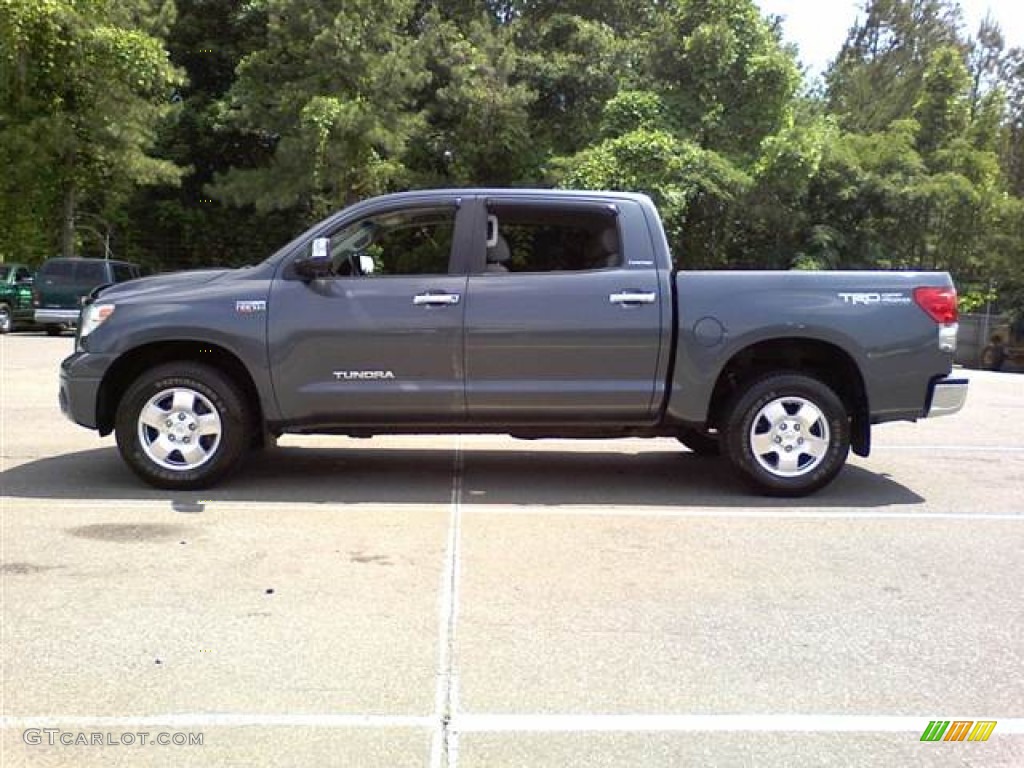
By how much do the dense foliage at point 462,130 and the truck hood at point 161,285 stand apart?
55.8 feet

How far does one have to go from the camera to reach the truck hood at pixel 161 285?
6.45 meters

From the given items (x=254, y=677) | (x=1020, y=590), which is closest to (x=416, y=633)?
(x=254, y=677)

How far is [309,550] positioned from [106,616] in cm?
123

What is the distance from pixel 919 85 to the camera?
3453 cm

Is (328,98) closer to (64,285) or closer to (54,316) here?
(64,285)

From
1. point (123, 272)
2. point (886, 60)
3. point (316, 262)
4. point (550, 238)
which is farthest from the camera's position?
point (886, 60)

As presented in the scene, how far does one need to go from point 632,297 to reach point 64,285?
63.5 ft

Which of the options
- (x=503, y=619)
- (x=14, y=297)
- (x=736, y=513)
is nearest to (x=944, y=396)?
(x=736, y=513)

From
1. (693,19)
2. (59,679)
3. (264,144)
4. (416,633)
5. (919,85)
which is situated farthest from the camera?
(919,85)

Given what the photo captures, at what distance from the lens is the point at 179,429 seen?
6395 millimetres

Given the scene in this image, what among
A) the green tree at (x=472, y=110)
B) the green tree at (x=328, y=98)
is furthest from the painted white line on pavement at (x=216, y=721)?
the green tree at (x=472, y=110)

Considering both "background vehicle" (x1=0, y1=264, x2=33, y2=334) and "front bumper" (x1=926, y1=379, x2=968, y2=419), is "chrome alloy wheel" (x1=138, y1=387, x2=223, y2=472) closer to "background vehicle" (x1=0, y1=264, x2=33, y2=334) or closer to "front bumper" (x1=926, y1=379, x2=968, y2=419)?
"front bumper" (x1=926, y1=379, x2=968, y2=419)

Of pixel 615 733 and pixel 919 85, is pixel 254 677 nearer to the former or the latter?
pixel 615 733

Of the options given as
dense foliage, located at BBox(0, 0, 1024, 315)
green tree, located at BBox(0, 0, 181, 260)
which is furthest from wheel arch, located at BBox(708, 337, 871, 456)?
green tree, located at BBox(0, 0, 181, 260)
